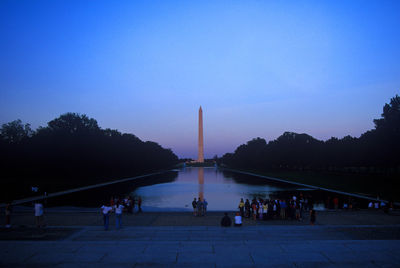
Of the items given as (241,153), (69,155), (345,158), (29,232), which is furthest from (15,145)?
(241,153)

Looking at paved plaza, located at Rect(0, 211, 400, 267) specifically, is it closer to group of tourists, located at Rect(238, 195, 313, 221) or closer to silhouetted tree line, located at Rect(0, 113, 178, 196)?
group of tourists, located at Rect(238, 195, 313, 221)

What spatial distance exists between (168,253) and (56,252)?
3350 mm

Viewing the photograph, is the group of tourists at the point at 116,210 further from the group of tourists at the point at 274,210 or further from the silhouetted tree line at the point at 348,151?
the silhouetted tree line at the point at 348,151

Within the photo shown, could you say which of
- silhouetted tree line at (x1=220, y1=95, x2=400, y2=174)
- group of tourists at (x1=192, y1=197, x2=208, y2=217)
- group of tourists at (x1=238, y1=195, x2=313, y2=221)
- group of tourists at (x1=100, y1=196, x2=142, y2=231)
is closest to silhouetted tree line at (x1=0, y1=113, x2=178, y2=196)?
group of tourists at (x1=100, y1=196, x2=142, y2=231)

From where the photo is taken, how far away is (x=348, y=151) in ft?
231

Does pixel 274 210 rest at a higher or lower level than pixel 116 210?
lower

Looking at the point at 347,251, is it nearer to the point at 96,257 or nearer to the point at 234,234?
the point at 234,234

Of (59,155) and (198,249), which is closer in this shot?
(198,249)

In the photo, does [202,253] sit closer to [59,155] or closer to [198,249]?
[198,249]

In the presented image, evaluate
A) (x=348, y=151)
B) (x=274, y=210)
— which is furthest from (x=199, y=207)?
(x=348, y=151)

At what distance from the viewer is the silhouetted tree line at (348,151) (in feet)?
173

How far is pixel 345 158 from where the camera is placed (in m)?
71.1

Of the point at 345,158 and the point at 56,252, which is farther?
the point at 345,158

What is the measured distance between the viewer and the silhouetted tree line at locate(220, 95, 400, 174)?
173 feet
